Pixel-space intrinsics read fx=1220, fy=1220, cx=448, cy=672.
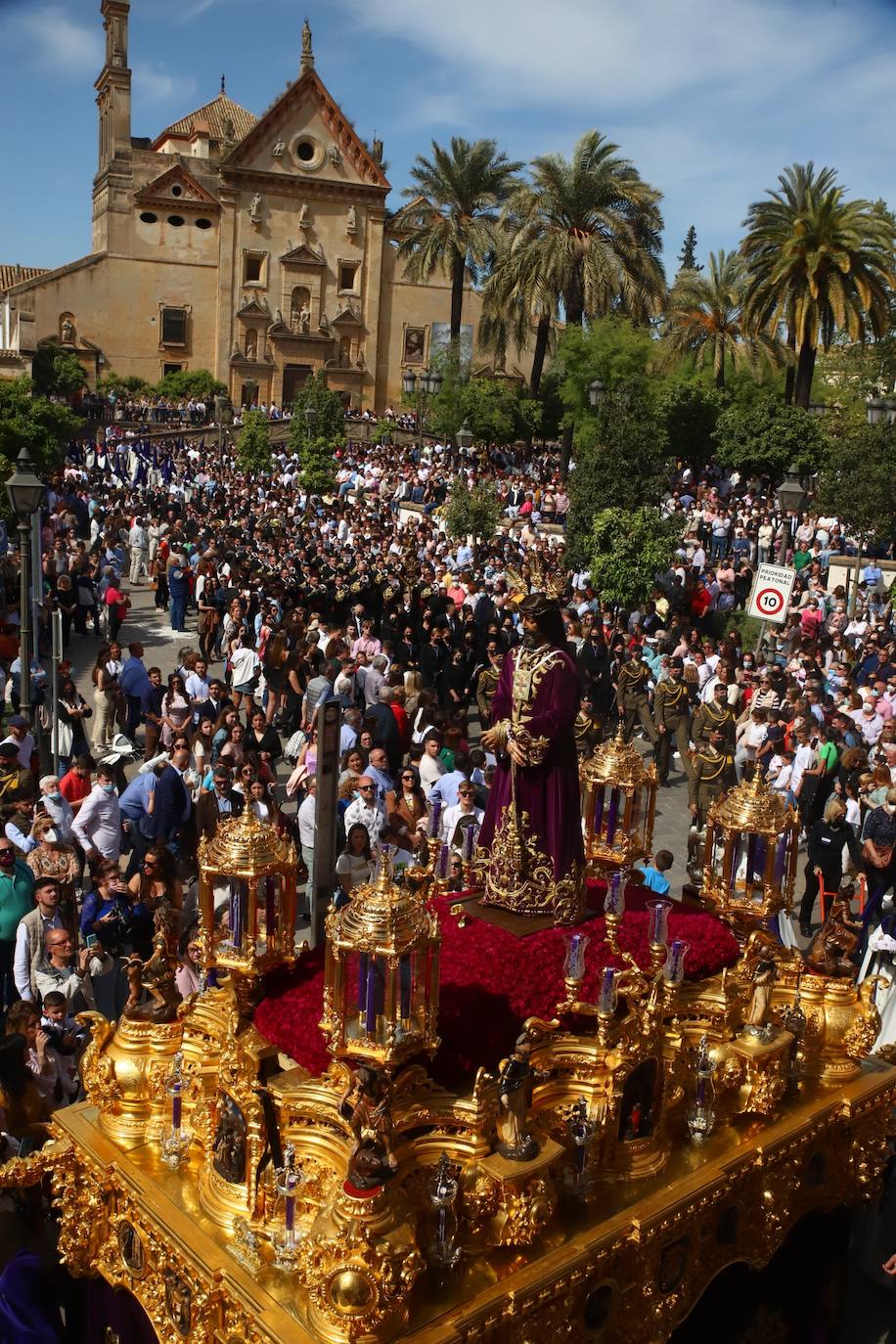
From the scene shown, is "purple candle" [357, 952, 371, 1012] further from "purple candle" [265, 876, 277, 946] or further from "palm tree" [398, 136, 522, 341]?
"palm tree" [398, 136, 522, 341]

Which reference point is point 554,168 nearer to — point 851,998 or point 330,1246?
point 851,998

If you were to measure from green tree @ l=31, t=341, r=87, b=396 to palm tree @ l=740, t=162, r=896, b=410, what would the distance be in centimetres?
3047

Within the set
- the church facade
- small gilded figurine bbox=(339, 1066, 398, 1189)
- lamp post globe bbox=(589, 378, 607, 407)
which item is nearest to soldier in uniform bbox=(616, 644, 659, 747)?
lamp post globe bbox=(589, 378, 607, 407)

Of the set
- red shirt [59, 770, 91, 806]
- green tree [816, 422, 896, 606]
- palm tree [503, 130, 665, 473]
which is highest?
palm tree [503, 130, 665, 473]

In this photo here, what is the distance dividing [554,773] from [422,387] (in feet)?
106

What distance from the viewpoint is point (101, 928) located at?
888cm

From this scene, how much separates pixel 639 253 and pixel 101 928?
33375 millimetres

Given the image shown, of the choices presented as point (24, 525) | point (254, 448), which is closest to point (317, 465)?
point (254, 448)

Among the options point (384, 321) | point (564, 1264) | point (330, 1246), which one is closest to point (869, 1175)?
point (564, 1264)

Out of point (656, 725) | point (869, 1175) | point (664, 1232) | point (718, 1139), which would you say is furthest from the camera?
point (656, 725)

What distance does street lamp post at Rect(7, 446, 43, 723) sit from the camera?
39.3ft

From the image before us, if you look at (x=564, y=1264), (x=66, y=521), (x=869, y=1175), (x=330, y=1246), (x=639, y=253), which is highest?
(x=639, y=253)

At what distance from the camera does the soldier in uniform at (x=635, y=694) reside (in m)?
16.1

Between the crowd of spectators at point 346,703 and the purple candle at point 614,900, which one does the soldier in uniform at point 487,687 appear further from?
the purple candle at point 614,900
